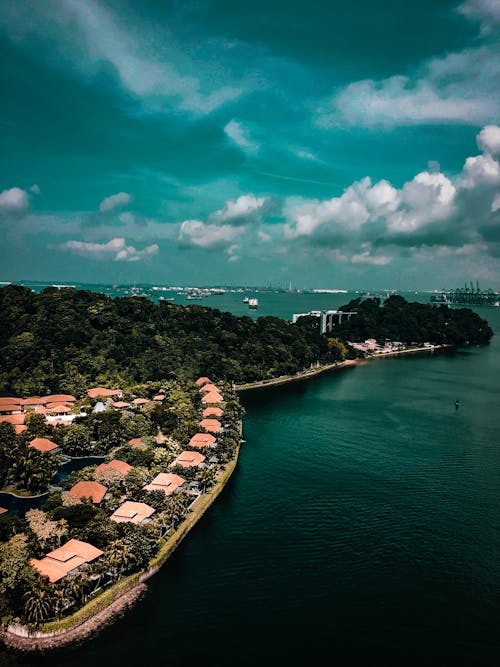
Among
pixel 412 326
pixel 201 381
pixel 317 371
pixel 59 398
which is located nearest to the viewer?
pixel 59 398

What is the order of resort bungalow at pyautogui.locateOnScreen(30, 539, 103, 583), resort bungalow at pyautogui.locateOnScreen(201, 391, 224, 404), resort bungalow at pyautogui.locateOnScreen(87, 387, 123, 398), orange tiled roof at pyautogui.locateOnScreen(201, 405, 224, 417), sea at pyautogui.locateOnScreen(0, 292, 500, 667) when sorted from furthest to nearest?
resort bungalow at pyautogui.locateOnScreen(87, 387, 123, 398), resort bungalow at pyautogui.locateOnScreen(201, 391, 224, 404), orange tiled roof at pyautogui.locateOnScreen(201, 405, 224, 417), resort bungalow at pyautogui.locateOnScreen(30, 539, 103, 583), sea at pyautogui.locateOnScreen(0, 292, 500, 667)

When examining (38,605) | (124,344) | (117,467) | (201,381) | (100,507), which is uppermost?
(124,344)

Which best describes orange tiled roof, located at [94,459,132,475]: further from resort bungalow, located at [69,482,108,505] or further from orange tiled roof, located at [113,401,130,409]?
orange tiled roof, located at [113,401,130,409]

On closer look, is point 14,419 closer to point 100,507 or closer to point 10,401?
point 10,401

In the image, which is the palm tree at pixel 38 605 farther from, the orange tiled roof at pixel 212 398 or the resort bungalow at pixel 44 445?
the orange tiled roof at pixel 212 398

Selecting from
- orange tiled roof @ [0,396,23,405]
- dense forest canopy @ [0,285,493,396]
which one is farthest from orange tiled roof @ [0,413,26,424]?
dense forest canopy @ [0,285,493,396]

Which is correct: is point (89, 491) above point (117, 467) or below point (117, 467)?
below

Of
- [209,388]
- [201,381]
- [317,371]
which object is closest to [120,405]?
[209,388]
